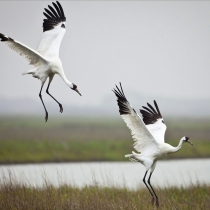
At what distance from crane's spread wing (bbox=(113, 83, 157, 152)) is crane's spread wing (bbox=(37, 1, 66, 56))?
1.84 metres

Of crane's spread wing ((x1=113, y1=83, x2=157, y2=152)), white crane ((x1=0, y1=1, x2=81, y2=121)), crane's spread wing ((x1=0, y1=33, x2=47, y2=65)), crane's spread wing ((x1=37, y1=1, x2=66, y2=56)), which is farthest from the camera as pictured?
crane's spread wing ((x1=37, y1=1, x2=66, y2=56))

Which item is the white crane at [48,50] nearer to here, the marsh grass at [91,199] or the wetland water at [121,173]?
the marsh grass at [91,199]

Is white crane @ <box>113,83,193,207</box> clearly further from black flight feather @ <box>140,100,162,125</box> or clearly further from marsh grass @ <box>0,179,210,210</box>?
marsh grass @ <box>0,179,210,210</box>

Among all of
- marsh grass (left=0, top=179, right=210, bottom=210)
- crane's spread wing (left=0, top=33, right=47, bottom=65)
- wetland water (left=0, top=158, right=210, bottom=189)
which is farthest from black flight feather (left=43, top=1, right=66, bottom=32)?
wetland water (left=0, top=158, right=210, bottom=189)

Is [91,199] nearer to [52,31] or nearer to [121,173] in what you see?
[52,31]

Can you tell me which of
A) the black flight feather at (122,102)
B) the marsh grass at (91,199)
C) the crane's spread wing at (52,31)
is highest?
the crane's spread wing at (52,31)

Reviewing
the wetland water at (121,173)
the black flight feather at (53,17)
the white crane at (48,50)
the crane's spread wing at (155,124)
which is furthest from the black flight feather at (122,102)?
the wetland water at (121,173)

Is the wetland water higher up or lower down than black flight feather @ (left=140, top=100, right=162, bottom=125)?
lower down

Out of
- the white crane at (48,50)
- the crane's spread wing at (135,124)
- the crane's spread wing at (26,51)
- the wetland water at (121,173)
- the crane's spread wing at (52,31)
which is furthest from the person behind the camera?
the wetland water at (121,173)

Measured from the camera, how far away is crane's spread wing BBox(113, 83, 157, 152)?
10.2 m

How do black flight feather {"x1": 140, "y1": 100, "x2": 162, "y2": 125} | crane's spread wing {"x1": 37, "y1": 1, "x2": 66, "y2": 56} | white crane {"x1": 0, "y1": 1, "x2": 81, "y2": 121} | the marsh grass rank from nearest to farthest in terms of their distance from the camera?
1. the marsh grass
2. white crane {"x1": 0, "y1": 1, "x2": 81, "y2": 121}
3. crane's spread wing {"x1": 37, "y1": 1, "x2": 66, "y2": 56}
4. black flight feather {"x1": 140, "y1": 100, "x2": 162, "y2": 125}

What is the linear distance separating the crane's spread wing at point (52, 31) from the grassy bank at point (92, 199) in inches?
108

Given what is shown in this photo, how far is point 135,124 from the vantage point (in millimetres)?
10391

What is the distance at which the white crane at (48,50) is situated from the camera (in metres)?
10.6
